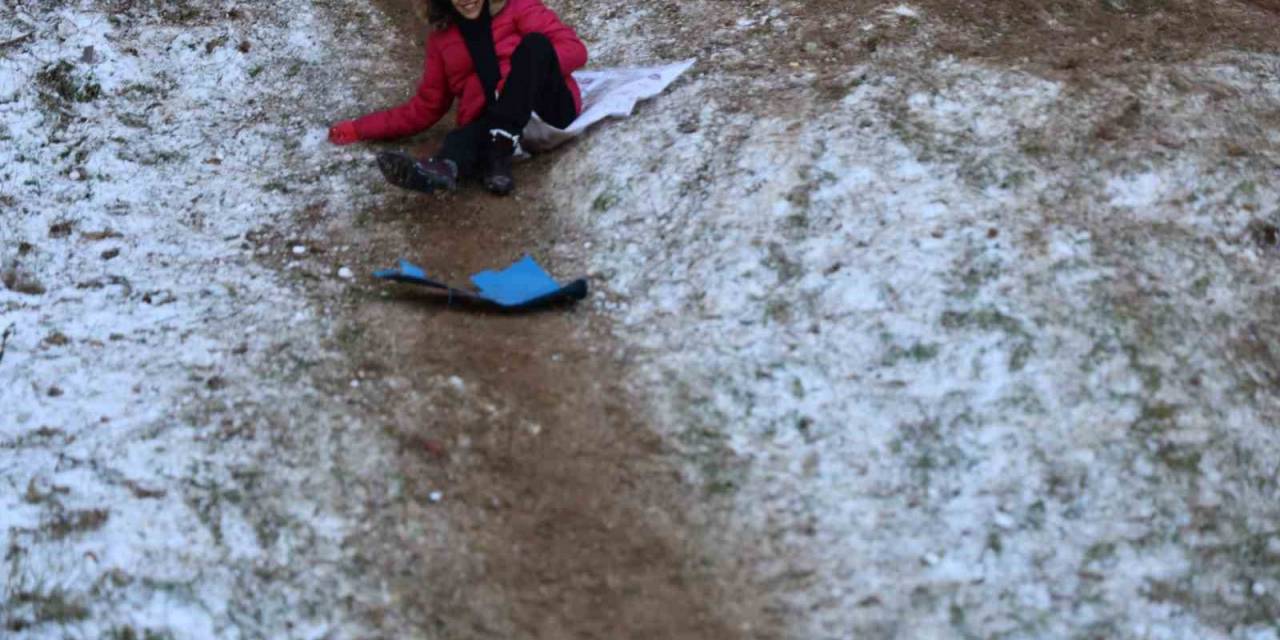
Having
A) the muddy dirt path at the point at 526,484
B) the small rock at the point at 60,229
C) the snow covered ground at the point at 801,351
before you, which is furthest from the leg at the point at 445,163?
the small rock at the point at 60,229

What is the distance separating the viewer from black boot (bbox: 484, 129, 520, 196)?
5.77 metres

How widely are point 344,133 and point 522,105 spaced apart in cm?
114

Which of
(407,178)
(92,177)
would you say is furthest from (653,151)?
(92,177)

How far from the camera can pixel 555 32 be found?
19.2ft

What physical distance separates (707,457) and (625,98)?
7.87 feet

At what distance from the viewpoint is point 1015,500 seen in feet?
13.1

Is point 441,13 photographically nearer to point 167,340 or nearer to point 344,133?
point 344,133

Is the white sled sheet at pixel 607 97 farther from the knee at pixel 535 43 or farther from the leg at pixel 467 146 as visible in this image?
the knee at pixel 535 43

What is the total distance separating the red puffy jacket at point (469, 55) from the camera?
19.1 feet

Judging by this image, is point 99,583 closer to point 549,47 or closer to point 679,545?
point 679,545

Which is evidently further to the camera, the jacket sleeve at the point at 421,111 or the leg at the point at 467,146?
the jacket sleeve at the point at 421,111

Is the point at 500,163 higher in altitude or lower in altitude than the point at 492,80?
lower

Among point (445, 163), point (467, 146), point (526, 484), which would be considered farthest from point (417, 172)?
point (526, 484)

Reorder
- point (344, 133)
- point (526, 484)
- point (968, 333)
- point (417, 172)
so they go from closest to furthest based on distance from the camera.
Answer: point (526, 484)
point (968, 333)
point (417, 172)
point (344, 133)
